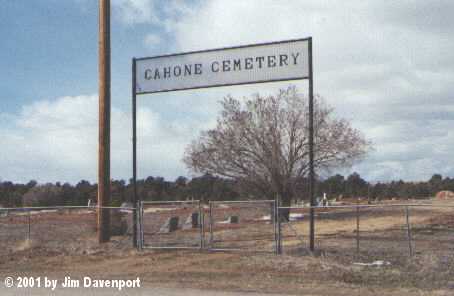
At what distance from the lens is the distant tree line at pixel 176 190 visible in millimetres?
61000

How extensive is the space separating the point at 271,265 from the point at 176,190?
5970cm

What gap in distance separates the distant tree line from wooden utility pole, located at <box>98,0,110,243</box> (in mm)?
34634

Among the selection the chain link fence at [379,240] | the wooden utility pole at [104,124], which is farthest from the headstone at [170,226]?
the wooden utility pole at [104,124]

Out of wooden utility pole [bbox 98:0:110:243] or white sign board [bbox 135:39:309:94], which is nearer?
white sign board [bbox 135:39:309:94]

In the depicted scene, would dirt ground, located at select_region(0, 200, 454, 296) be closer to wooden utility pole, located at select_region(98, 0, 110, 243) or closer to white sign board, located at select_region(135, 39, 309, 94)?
wooden utility pole, located at select_region(98, 0, 110, 243)

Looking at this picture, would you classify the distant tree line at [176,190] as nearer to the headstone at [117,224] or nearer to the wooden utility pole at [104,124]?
the headstone at [117,224]

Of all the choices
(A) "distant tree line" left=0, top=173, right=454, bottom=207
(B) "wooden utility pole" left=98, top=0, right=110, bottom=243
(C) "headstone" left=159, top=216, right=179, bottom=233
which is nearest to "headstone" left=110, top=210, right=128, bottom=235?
(C) "headstone" left=159, top=216, right=179, bottom=233

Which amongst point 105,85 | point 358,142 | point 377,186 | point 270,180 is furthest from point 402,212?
point 377,186

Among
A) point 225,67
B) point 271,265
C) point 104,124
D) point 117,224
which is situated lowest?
point 271,265

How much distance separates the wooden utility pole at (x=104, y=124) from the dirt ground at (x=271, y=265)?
0.87 meters

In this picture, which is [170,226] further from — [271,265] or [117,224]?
[271,265]

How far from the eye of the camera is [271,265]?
14.4 metres

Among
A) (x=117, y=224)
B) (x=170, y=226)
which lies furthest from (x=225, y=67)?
(x=170, y=226)

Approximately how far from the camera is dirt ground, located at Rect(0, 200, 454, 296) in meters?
12.0
